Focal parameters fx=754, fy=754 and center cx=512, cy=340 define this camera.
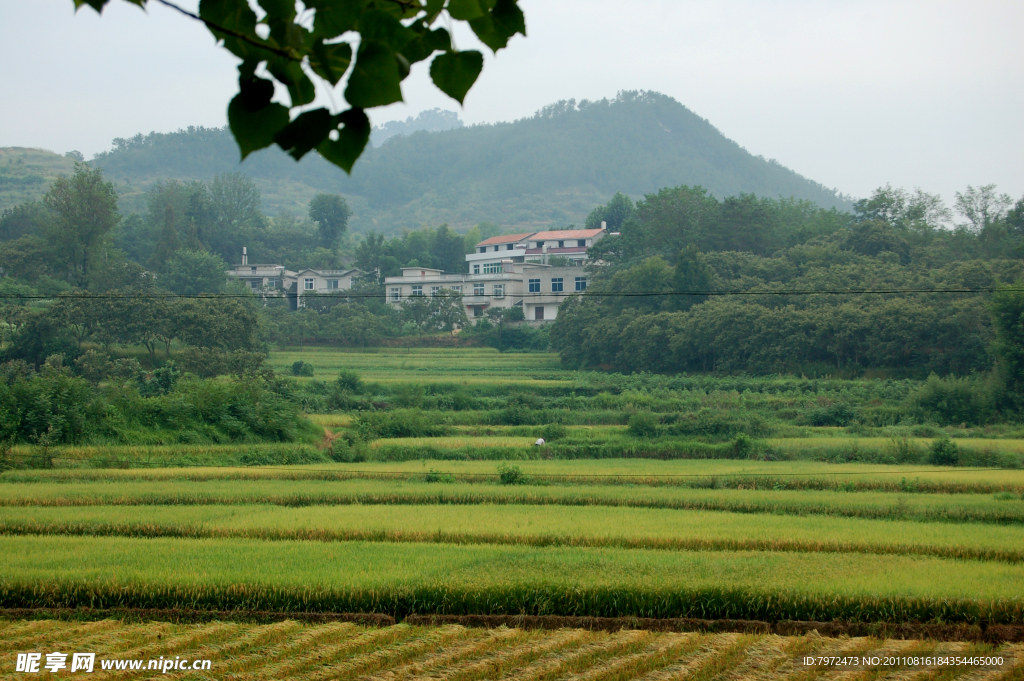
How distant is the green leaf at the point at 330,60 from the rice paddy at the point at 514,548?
5516mm

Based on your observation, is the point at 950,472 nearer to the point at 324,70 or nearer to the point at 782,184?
the point at 324,70

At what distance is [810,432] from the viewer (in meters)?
23.0

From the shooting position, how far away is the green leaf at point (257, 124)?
4.35 feet

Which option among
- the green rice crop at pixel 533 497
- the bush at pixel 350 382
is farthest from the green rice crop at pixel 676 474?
the bush at pixel 350 382

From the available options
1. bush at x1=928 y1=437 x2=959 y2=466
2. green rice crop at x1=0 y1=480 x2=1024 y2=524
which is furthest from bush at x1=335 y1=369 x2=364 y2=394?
bush at x1=928 y1=437 x2=959 y2=466

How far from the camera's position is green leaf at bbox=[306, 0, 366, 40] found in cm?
139

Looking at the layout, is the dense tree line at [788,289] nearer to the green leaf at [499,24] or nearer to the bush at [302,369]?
the bush at [302,369]

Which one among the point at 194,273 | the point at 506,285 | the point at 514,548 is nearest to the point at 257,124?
the point at 514,548

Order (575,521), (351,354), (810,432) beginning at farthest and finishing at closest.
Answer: (351,354) < (810,432) < (575,521)

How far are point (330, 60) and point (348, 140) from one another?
6.4 inches

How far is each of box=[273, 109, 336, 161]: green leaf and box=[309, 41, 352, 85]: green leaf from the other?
0.08m

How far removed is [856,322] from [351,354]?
25.5 metres

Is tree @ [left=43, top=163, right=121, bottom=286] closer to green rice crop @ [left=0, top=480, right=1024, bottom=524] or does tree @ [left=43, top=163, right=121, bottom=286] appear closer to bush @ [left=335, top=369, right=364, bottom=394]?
bush @ [left=335, top=369, right=364, bottom=394]

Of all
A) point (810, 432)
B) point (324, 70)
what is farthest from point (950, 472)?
point (324, 70)
